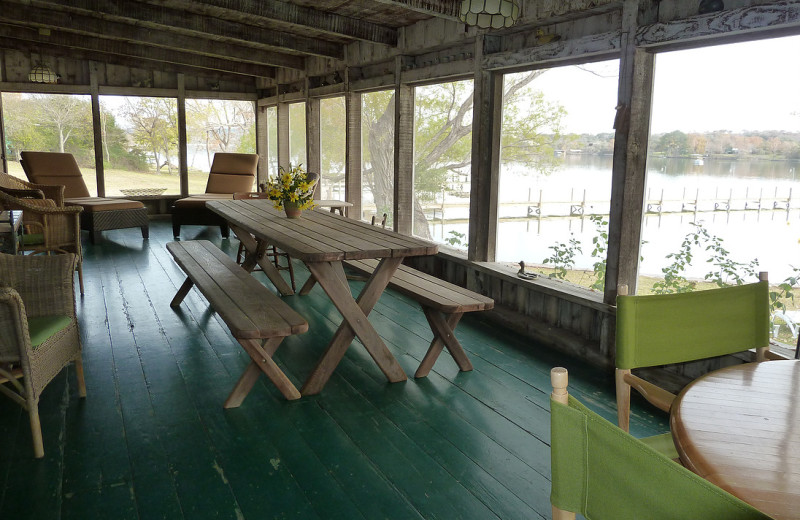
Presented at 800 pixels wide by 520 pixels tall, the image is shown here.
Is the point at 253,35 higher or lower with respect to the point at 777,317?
higher

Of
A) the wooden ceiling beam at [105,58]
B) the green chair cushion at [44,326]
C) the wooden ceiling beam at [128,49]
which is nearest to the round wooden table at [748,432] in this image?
the green chair cushion at [44,326]

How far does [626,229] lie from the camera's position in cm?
346

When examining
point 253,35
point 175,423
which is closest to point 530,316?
point 175,423

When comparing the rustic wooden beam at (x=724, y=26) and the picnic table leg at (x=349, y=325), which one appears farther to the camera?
the picnic table leg at (x=349, y=325)

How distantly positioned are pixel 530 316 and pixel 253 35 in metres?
4.41

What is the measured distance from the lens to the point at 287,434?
271 centimetres

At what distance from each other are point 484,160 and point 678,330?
116 inches

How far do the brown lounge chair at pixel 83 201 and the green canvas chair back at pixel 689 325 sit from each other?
275 inches

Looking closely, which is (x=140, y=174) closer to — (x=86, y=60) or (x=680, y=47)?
(x=86, y=60)

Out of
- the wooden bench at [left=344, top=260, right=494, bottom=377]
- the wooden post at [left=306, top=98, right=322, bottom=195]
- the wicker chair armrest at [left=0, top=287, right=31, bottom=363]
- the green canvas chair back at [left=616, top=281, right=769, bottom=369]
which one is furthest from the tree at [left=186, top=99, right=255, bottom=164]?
the green canvas chair back at [left=616, top=281, right=769, bottom=369]

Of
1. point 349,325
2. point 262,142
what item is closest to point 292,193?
point 349,325

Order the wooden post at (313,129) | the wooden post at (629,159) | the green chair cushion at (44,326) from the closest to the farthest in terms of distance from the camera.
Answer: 1. the green chair cushion at (44,326)
2. the wooden post at (629,159)
3. the wooden post at (313,129)

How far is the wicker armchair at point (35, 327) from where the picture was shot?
2371 millimetres

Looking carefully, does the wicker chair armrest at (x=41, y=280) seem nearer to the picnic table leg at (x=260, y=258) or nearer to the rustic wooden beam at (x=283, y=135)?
the picnic table leg at (x=260, y=258)
